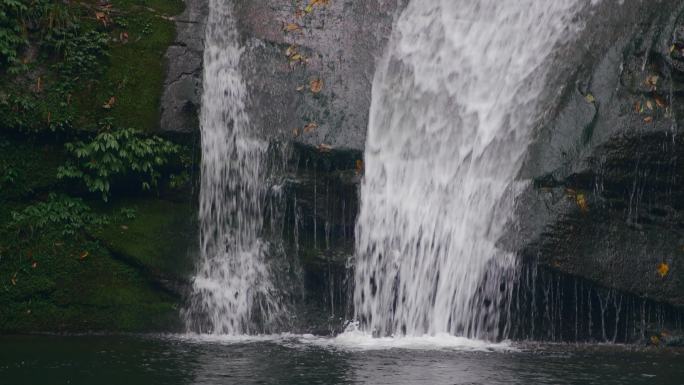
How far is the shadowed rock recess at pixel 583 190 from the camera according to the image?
9875mm

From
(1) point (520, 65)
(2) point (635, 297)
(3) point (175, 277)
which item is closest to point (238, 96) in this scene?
(3) point (175, 277)

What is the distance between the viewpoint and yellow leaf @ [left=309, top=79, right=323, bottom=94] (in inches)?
454

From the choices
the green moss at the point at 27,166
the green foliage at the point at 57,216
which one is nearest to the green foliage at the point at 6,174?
the green moss at the point at 27,166

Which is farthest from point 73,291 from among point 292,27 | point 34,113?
point 292,27

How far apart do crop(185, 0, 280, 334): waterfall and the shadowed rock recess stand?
13.6 inches

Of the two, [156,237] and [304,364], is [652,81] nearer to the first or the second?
[304,364]

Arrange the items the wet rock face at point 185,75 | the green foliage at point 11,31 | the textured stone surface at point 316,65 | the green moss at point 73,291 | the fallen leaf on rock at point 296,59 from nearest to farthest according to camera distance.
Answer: the green moss at point 73,291, the green foliage at point 11,31, the textured stone surface at point 316,65, the wet rock face at point 185,75, the fallen leaf on rock at point 296,59

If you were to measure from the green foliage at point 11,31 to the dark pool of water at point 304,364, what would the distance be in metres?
3.49

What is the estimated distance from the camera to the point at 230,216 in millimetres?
11508

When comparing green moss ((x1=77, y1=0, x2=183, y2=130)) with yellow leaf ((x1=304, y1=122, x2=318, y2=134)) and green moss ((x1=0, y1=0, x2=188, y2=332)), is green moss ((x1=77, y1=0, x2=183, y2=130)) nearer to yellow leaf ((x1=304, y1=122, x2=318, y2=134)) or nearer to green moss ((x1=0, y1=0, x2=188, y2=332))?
green moss ((x1=0, y1=0, x2=188, y2=332))

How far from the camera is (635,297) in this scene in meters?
9.94

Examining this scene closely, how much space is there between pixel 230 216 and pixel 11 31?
3544 millimetres

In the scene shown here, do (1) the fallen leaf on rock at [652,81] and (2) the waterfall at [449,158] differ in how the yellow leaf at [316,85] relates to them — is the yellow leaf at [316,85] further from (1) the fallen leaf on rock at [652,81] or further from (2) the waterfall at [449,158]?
(1) the fallen leaf on rock at [652,81]

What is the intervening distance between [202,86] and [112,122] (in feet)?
4.01
